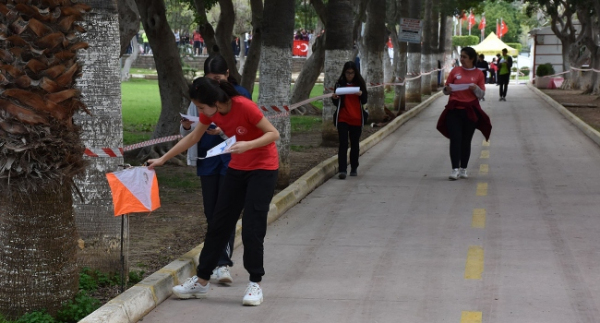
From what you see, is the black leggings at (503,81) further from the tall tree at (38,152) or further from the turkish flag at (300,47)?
the tall tree at (38,152)

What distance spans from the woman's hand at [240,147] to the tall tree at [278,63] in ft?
20.1

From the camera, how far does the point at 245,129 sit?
6.71 metres

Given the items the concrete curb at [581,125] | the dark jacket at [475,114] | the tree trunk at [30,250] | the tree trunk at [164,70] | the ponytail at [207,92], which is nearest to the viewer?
the tree trunk at [30,250]

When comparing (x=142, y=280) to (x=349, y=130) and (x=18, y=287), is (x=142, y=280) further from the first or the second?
(x=349, y=130)

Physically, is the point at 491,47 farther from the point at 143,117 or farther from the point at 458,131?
the point at 458,131

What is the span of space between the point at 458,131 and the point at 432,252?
5180 millimetres

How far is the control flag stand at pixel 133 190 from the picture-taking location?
6.75 m

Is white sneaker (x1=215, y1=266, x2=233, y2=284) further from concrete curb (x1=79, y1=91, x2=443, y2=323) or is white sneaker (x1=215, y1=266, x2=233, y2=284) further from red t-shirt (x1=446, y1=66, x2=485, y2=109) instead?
red t-shirt (x1=446, y1=66, x2=485, y2=109)

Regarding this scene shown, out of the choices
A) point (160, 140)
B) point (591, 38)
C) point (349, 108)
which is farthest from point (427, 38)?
point (160, 140)

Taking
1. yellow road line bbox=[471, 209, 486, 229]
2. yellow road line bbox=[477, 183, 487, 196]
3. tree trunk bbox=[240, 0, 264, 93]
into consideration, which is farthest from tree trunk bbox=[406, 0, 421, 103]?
yellow road line bbox=[471, 209, 486, 229]

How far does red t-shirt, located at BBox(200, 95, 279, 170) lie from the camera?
21.9 feet

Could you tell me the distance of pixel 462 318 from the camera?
657cm

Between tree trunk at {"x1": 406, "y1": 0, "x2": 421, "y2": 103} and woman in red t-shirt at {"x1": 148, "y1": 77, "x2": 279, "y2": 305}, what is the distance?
26804 mm

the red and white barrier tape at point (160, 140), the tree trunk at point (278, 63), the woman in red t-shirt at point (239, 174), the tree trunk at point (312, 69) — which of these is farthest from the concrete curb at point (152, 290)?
the tree trunk at point (312, 69)
